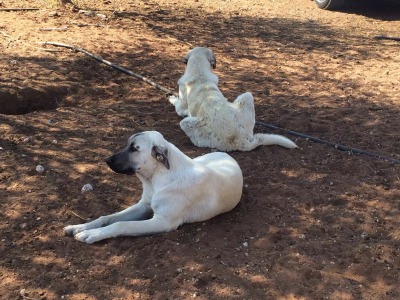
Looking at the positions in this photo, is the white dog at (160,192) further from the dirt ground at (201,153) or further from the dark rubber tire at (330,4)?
the dark rubber tire at (330,4)

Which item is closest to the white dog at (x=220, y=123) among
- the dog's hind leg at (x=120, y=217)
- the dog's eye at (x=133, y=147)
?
the dog's hind leg at (x=120, y=217)

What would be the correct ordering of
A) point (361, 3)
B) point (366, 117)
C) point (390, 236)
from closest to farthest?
point (390, 236) < point (366, 117) < point (361, 3)

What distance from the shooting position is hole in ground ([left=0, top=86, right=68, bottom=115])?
7770mm

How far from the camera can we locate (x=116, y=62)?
932cm

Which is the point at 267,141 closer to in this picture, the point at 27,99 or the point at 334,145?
the point at 334,145

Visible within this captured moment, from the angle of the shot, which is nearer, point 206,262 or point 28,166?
point 206,262

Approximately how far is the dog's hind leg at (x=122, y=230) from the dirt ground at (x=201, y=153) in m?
0.07

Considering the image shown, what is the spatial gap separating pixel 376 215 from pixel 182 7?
31.3ft

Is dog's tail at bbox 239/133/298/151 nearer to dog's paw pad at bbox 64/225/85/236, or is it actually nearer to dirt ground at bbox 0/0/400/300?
dirt ground at bbox 0/0/400/300

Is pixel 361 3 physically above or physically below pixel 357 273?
above

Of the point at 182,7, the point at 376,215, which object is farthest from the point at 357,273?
the point at 182,7

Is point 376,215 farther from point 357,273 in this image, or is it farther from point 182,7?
point 182,7

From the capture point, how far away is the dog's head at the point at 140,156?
15.6ft

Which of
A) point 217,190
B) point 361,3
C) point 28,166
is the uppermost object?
point 361,3
